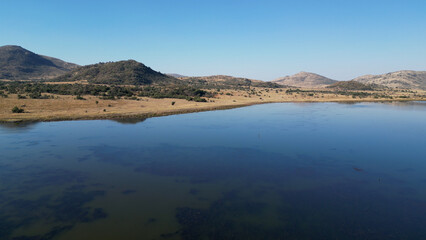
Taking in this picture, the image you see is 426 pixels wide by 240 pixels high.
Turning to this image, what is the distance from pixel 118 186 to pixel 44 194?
377cm

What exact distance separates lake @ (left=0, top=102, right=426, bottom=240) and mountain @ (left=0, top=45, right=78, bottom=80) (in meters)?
139

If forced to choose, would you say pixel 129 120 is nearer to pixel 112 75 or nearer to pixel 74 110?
pixel 74 110

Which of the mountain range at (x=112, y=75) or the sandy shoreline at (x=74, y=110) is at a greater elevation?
the mountain range at (x=112, y=75)

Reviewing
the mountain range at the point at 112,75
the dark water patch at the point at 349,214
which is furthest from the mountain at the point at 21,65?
the dark water patch at the point at 349,214

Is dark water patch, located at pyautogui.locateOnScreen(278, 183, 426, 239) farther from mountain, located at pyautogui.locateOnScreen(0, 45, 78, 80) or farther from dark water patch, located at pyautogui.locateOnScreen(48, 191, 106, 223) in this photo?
A: mountain, located at pyautogui.locateOnScreen(0, 45, 78, 80)

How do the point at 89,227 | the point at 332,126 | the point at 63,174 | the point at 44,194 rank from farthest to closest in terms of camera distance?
the point at 332,126, the point at 63,174, the point at 44,194, the point at 89,227

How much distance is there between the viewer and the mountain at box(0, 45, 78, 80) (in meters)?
136

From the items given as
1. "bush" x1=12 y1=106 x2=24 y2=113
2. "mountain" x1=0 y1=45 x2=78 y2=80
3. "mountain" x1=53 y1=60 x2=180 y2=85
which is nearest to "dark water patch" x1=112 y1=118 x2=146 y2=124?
"bush" x1=12 y1=106 x2=24 y2=113

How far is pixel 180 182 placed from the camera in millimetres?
15195

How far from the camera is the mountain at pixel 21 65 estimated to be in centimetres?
13600

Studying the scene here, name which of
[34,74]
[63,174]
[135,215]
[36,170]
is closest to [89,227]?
[135,215]

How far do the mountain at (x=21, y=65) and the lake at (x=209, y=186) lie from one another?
457 ft

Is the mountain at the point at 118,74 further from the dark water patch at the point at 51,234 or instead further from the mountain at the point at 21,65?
the dark water patch at the point at 51,234

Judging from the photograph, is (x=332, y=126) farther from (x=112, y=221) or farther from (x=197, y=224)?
(x=112, y=221)
